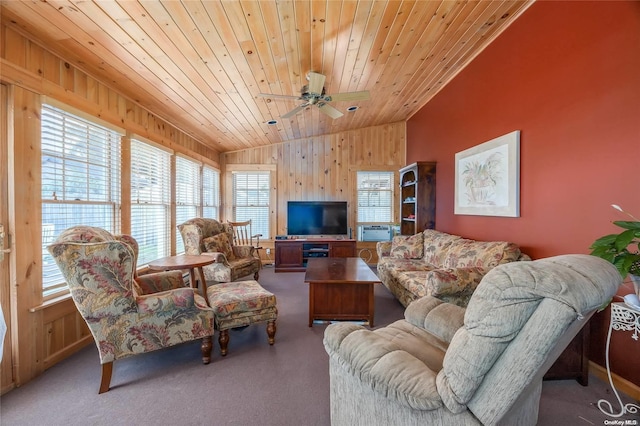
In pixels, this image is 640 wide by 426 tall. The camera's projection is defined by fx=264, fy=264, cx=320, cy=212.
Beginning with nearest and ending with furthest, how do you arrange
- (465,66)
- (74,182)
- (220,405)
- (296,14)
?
(220,405) < (296,14) < (74,182) < (465,66)

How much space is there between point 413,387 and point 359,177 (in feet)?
15.8

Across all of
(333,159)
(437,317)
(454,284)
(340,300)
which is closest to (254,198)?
(333,159)

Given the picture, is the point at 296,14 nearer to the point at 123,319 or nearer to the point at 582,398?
the point at 123,319

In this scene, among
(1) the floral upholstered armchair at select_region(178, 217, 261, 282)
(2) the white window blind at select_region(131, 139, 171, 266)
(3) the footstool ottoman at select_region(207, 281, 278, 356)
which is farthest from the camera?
(1) the floral upholstered armchair at select_region(178, 217, 261, 282)

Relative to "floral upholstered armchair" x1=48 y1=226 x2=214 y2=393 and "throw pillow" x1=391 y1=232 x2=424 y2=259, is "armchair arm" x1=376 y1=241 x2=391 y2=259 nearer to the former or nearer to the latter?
"throw pillow" x1=391 y1=232 x2=424 y2=259

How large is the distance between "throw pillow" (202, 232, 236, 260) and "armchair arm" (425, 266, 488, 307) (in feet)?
9.14

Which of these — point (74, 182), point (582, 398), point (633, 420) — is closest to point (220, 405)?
point (74, 182)

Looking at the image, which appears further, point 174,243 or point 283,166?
point 283,166

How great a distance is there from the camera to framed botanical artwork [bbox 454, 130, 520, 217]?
8.84ft

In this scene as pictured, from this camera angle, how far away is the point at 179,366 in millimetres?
2062

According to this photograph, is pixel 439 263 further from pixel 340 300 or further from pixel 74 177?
pixel 74 177

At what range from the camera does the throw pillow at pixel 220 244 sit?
362 centimetres

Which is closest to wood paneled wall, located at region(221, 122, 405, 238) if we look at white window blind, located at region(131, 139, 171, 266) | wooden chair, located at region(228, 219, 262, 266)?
wooden chair, located at region(228, 219, 262, 266)

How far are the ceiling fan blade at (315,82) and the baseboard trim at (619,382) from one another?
3.22 metres
